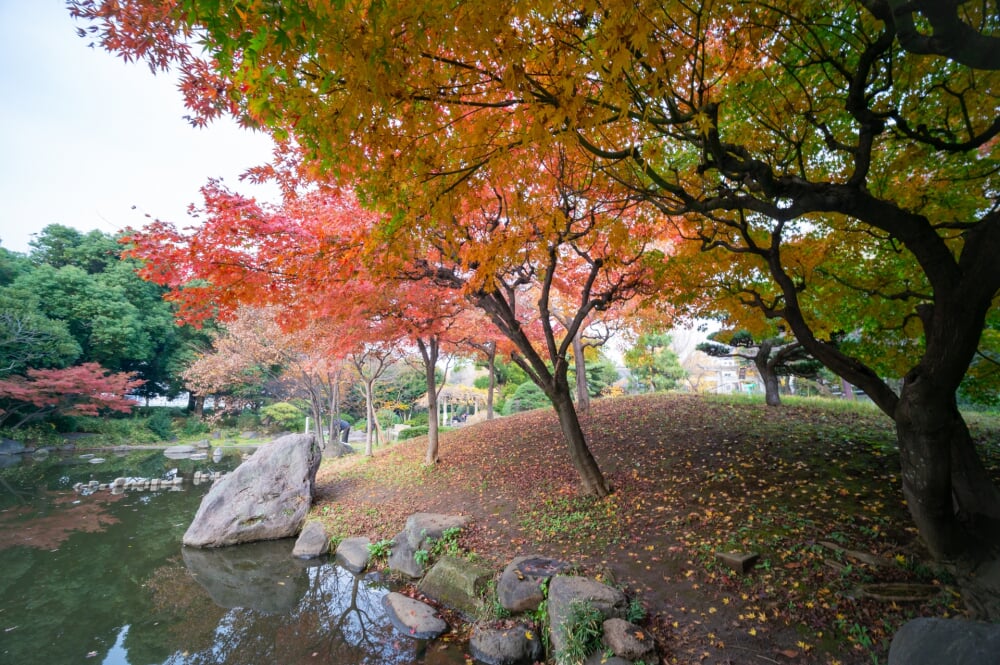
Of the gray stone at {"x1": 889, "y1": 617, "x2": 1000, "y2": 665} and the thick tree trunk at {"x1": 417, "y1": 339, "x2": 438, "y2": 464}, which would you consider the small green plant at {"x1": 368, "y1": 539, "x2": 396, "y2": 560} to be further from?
the gray stone at {"x1": 889, "y1": 617, "x2": 1000, "y2": 665}

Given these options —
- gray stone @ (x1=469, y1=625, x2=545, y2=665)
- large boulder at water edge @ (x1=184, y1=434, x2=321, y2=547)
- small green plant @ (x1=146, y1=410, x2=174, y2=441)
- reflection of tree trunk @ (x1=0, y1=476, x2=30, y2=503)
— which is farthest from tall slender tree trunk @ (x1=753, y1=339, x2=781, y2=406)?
small green plant @ (x1=146, y1=410, x2=174, y2=441)

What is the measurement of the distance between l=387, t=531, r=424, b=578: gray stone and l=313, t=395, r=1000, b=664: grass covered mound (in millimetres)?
701

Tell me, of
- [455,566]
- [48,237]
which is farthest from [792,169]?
[48,237]

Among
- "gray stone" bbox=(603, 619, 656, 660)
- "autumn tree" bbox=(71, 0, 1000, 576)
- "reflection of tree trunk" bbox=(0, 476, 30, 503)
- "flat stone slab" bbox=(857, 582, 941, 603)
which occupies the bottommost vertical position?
"reflection of tree trunk" bbox=(0, 476, 30, 503)

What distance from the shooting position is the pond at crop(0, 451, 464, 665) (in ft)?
14.1

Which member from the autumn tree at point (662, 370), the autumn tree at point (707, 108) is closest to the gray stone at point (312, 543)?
the autumn tree at point (707, 108)

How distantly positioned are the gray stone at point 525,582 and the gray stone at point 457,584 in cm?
33

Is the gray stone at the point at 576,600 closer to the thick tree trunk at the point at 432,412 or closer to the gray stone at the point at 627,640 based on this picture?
the gray stone at the point at 627,640

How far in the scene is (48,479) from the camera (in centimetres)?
1281

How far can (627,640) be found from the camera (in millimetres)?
3289

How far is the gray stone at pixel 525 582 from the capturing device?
4172mm

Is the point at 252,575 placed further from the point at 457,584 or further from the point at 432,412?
the point at 432,412

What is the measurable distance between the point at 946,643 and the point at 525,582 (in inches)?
119

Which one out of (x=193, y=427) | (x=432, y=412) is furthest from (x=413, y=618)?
(x=193, y=427)
